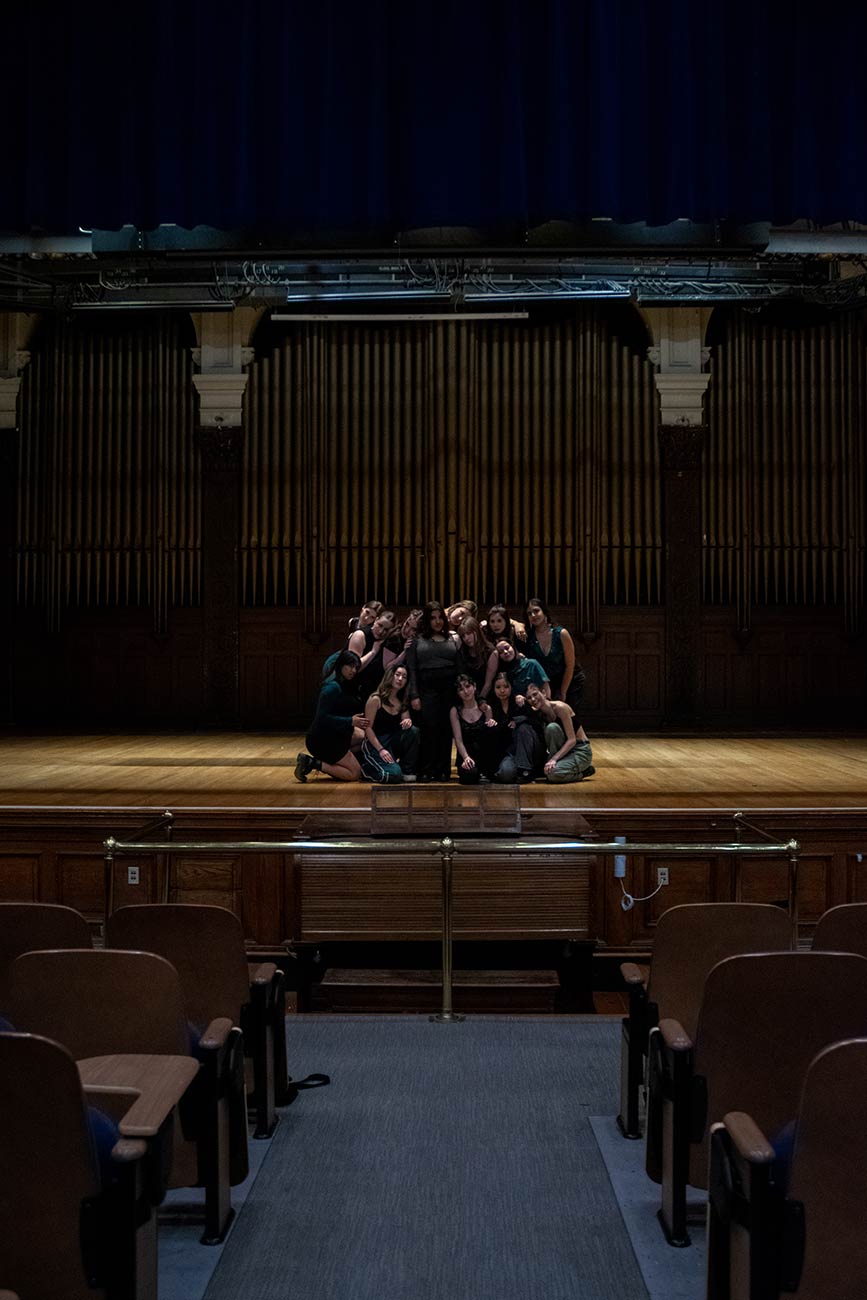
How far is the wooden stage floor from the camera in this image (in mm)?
5988

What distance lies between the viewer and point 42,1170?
1692 millimetres

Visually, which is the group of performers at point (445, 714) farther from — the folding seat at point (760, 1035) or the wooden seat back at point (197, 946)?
the folding seat at point (760, 1035)

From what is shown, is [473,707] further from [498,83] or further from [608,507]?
[608,507]

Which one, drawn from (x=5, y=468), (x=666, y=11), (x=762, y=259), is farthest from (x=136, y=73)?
(x=5, y=468)

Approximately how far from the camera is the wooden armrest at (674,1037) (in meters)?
2.32

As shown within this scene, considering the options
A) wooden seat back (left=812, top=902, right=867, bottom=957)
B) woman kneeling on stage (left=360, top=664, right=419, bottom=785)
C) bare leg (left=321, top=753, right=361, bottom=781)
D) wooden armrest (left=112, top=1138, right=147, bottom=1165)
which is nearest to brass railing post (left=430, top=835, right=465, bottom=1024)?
wooden seat back (left=812, top=902, right=867, bottom=957)

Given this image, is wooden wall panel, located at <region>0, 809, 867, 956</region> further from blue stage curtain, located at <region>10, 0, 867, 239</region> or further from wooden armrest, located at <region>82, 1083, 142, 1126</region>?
wooden armrest, located at <region>82, 1083, 142, 1126</region>

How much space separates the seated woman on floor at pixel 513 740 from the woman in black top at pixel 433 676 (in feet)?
0.87

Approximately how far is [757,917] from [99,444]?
964 cm

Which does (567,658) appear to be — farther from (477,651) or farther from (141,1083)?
(141,1083)

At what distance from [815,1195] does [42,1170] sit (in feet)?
3.43

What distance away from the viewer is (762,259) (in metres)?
7.82

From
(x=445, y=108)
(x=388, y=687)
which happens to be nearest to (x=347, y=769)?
(x=388, y=687)

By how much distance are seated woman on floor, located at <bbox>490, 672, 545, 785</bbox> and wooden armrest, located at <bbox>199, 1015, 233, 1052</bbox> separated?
171 inches
